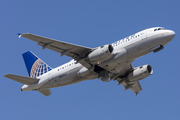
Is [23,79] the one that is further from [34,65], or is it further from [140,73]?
[140,73]

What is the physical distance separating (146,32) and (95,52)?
6.36 m

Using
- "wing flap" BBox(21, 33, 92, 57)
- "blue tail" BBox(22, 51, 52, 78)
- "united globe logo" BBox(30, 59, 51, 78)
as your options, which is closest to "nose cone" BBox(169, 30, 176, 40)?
"wing flap" BBox(21, 33, 92, 57)

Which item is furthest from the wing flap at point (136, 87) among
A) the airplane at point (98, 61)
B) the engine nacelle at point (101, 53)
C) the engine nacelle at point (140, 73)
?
the engine nacelle at point (101, 53)

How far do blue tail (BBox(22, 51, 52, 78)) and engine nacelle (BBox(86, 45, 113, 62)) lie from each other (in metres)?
8.67

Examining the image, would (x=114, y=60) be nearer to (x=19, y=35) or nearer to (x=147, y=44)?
(x=147, y=44)

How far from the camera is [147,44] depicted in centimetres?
3125

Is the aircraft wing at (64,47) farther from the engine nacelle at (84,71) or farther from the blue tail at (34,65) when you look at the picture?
the blue tail at (34,65)

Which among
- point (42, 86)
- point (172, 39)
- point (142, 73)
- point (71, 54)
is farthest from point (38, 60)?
point (172, 39)

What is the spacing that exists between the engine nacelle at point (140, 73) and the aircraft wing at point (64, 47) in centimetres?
769

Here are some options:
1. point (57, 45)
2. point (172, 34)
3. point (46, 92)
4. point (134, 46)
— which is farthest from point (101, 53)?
→ point (46, 92)

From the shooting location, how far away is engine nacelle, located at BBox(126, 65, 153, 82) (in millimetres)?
36812

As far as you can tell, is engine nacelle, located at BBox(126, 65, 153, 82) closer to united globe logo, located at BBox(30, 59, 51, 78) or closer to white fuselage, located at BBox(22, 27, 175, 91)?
white fuselage, located at BBox(22, 27, 175, 91)

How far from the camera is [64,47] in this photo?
31750 millimetres

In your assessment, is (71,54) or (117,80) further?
(117,80)
